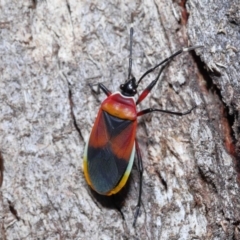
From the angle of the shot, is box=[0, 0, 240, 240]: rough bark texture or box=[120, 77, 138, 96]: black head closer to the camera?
box=[0, 0, 240, 240]: rough bark texture

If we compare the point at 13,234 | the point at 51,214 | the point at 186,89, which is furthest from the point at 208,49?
the point at 13,234

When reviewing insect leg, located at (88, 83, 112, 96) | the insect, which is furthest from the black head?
insect leg, located at (88, 83, 112, 96)

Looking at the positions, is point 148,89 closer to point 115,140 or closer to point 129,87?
point 129,87

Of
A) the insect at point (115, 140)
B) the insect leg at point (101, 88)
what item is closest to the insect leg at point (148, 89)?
the insect at point (115, 140)

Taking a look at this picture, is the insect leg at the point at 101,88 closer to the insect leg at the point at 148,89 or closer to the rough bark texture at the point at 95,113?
the rough bark texture at the point at 95,113

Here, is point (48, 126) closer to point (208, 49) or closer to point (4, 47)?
point (4, 47)

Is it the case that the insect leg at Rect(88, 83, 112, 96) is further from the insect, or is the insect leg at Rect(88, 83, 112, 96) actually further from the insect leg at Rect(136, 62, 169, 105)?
the insect leg at Rect(136, 62, 169, 105)
